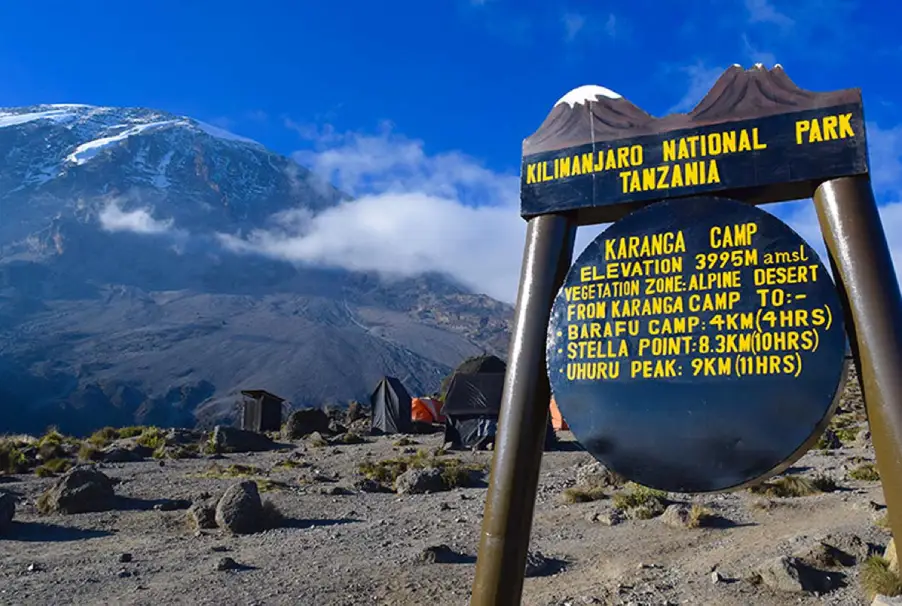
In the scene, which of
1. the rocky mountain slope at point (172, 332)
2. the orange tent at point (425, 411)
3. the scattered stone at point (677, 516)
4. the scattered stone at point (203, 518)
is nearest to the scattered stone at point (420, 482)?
the scattered stone at point (203, 518)

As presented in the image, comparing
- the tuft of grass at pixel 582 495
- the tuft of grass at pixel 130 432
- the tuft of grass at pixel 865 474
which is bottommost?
the tuft of grass at pixel 582 495

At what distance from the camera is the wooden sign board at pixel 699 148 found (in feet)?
13.5

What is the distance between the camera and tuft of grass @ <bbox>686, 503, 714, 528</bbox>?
10.4 meters

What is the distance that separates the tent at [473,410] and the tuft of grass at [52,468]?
37.7ft

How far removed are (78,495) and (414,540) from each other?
6.85m

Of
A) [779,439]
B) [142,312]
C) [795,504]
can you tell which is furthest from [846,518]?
[142,312]

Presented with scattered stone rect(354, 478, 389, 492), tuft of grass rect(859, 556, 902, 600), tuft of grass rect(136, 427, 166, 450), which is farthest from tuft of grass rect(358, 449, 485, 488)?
tuft of grass rect(136, 427, 166, 450)

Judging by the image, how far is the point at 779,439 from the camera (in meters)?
3.83

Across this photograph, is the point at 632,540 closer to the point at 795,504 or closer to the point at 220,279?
the point at 795,504

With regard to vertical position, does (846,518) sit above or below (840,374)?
below

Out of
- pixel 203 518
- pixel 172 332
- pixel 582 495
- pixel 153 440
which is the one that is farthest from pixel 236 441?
pixel 172 332

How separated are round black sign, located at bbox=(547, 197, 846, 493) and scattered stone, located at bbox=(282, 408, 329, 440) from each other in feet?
93.0

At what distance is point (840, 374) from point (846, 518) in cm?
781

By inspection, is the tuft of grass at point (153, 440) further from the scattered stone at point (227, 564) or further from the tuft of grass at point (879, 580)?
the tuft of grass at point (879, 580)
